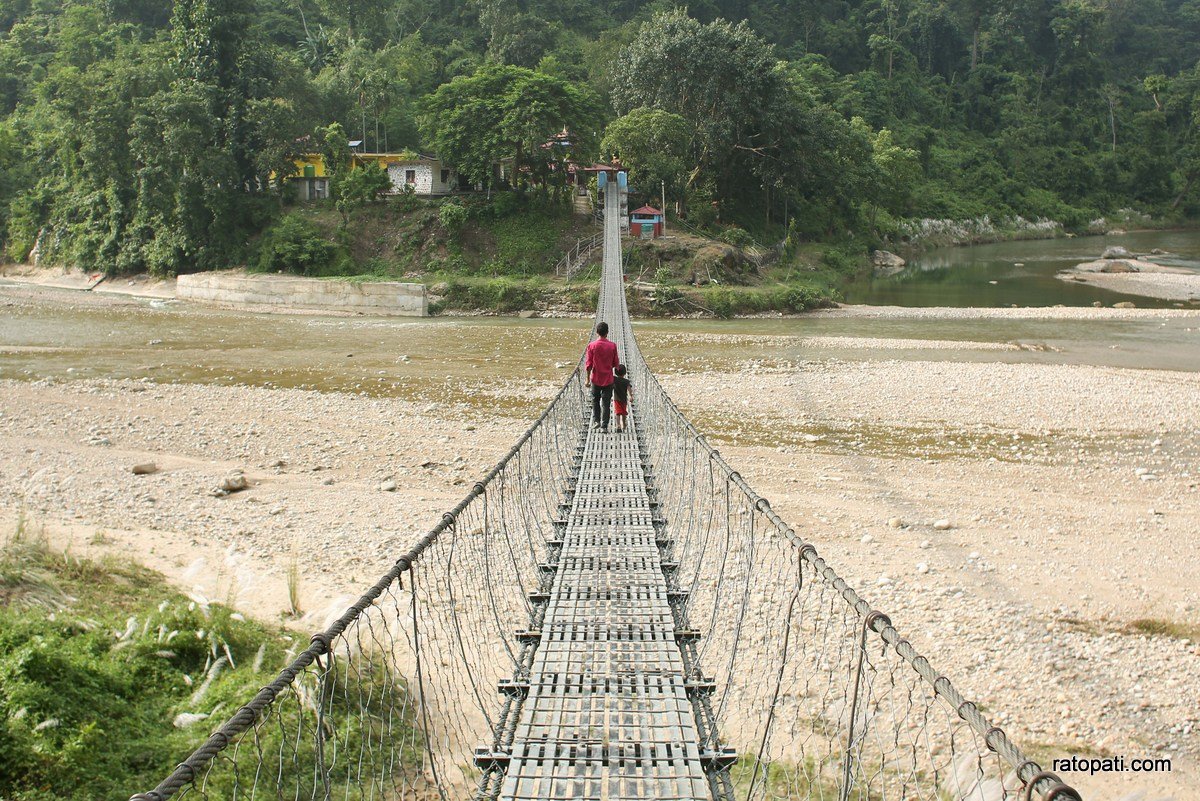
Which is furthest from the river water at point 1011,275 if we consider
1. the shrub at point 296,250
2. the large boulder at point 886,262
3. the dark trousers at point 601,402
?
the dark trousers at point 601,402

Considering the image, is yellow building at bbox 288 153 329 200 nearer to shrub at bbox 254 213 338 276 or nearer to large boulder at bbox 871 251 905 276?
shrub at bbox 254 213 338 276

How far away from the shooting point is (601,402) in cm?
764

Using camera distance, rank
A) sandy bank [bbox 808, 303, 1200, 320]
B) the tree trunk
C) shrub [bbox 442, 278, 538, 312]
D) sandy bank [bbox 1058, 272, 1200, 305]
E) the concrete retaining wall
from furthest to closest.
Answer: the tree trunk, sandy bank [bbox 1058, 272, 1200, 305], the concrete retaining wall, shrub [bbox 442, 278, 538, 312], sandy bank [bbox 808, 303, 1200, 320]

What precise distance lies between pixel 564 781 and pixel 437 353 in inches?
601

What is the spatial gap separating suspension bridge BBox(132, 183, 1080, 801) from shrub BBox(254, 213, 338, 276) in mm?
22159

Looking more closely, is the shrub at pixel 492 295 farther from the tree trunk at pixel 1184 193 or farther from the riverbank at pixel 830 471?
the tree trunk at pixel 1184 193

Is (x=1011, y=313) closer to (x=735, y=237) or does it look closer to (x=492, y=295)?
(x=735, y=237)

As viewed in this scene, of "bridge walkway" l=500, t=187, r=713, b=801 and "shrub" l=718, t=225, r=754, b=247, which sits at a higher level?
"shrub" l=718, t=225, r=754, b=247

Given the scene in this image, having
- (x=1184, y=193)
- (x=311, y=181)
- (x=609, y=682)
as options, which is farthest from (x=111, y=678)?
(x=1184, y=193)

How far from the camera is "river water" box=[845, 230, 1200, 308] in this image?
2595 centimetres

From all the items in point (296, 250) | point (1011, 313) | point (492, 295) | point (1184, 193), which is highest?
point (1184, 193)

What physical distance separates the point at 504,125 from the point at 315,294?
24.3 feet

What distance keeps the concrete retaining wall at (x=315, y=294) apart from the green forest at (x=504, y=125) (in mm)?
1345

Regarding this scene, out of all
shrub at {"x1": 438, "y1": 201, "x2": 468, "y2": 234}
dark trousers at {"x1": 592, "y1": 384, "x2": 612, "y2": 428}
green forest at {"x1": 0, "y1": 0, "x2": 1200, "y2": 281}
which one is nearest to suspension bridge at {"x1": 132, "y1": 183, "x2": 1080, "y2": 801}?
dark trousers at {"x1": 592, "y1": 384, "x2": 612, "y2": 428}
